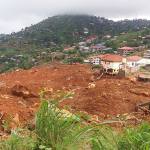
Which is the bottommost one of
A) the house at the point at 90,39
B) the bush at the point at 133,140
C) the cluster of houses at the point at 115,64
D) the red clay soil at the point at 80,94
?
the house at the point at 90,39

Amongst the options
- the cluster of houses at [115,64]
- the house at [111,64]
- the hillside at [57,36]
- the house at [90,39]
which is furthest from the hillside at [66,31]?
the house at [111,64]

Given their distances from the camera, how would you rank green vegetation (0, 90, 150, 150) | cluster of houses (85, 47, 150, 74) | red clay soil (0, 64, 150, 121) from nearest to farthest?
green vegetation (0, 90, 150, 150) → red clay soil (0, 64, 150, 121) → cluster of houses (85, 47, 150, 74)

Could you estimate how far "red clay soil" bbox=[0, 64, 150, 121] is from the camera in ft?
26.7

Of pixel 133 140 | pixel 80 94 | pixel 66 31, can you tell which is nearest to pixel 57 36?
pixel 66 31

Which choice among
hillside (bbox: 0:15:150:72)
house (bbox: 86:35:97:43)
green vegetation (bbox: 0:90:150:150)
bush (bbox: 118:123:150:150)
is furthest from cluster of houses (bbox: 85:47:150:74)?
house (bbox: 86:35:97:43)

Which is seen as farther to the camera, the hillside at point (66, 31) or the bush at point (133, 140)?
the hillside at point (66, 31)

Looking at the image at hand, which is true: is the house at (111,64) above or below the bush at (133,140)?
below

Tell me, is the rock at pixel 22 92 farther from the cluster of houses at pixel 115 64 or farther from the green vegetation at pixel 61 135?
the green vegetation at pixel 61 135

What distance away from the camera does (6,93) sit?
363 inches

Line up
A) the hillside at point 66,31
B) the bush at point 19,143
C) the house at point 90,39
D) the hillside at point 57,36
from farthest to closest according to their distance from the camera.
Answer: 1. the house at point 90,39
2. the hillside at point 66,31
3. the hillside at point 57,36
4. the bush at point 19,143

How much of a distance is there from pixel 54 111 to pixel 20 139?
1.39 ft

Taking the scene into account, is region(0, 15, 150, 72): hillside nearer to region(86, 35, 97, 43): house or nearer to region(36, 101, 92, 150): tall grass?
region(86, 35, 97, 43): house

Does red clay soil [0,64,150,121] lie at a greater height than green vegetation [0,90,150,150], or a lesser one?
lesser

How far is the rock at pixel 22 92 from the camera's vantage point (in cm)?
890
